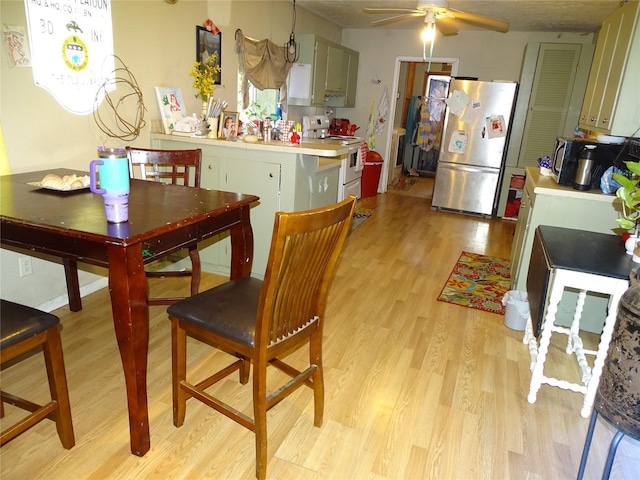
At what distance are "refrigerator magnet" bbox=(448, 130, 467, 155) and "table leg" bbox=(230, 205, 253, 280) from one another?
162 inches

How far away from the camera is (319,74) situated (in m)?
5.08

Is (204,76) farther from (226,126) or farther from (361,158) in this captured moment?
(361,158)

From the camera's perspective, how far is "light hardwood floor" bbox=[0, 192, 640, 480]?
1580 millimetres

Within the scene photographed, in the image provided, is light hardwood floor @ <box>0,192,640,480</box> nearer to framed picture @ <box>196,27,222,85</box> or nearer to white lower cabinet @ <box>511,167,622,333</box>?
white lower cabinet @ <box>511,167,622,333</box>

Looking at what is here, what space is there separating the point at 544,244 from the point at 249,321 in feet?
4.66

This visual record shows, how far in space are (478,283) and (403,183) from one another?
4119 millimetres

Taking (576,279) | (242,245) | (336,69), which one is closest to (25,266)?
(242,245)

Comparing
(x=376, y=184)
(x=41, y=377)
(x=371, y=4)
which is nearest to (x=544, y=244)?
(x=41, y=377)

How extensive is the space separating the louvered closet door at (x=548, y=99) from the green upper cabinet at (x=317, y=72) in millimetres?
2359

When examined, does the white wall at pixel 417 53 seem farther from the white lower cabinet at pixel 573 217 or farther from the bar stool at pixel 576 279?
the bar stool at pixel 576 279

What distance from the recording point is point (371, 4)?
464cm

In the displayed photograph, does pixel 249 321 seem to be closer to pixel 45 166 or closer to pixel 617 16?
pixel 45 166

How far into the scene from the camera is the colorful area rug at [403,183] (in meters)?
7.08

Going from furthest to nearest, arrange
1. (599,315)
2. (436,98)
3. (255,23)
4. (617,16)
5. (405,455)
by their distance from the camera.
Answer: (436,98), (255,23), (617,16), (599,315), (405,455)
